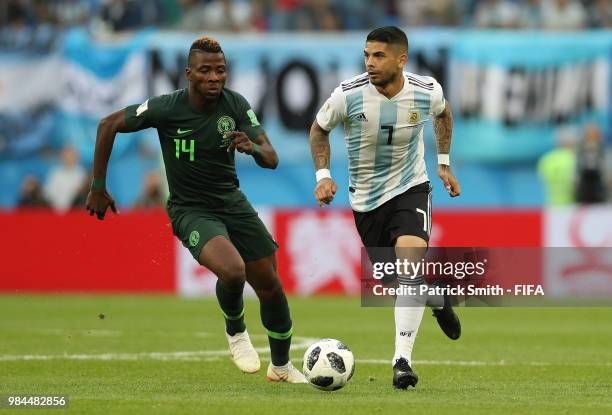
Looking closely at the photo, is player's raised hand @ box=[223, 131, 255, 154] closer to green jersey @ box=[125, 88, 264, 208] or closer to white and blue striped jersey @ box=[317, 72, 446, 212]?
green jersey @ box=[125, 88, 264, 208]

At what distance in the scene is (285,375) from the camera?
34.4 ft

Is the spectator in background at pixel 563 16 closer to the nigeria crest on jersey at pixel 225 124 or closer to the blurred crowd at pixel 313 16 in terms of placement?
the blurred crowd at pixel 313 16

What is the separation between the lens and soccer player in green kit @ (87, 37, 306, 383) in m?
10.2

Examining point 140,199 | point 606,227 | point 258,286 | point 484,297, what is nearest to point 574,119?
point 606,227

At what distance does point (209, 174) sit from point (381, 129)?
1376 mm

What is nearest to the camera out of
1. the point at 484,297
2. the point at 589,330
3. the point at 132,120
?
the point at 132,120

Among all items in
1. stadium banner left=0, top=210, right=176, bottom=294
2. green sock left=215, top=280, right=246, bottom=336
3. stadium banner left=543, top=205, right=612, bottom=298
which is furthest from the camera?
stadium banner left=0, top=210, right=176, bottom=294

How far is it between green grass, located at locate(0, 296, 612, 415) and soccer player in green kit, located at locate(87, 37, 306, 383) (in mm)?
710

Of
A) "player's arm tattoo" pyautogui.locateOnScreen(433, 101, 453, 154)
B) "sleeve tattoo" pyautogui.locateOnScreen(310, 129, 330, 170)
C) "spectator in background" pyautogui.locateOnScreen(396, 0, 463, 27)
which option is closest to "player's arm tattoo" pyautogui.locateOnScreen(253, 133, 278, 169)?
"sleeve tattoo" pyautogui.locateOnScreen(310, 129, 330, 170)

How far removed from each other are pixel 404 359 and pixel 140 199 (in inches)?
581

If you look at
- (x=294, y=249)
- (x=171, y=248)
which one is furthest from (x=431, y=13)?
(x=171, y=248)

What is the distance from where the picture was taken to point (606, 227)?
20.7 m

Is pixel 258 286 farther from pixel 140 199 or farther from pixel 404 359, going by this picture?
pixel 140 199

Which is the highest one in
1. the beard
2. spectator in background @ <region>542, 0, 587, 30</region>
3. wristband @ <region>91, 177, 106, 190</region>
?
the beard
